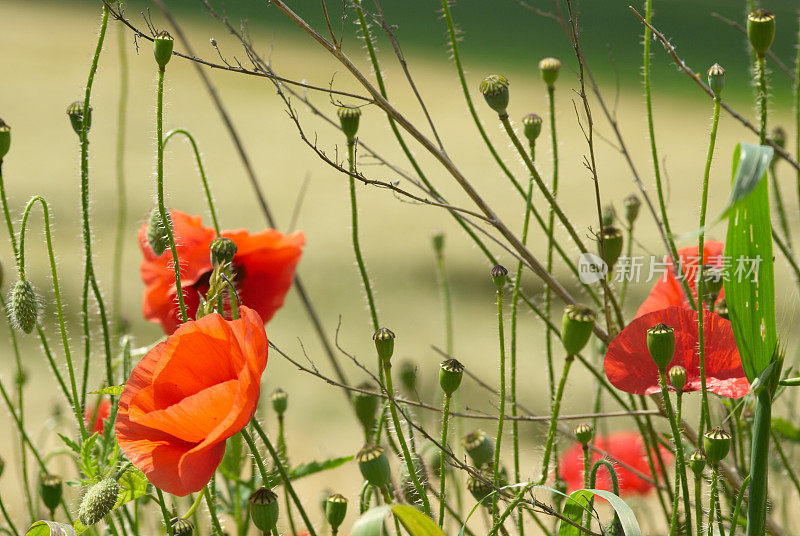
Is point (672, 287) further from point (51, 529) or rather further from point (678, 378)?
point (51, 529)

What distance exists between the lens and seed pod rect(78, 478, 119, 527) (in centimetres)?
30

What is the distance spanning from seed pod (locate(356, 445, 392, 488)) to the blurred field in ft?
2.04

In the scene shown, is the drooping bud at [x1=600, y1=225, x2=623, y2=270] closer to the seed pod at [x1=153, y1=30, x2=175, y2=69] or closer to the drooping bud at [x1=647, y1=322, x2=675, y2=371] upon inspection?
the drooping bud at [x1=647, y1=322, x2=675, y2=371]

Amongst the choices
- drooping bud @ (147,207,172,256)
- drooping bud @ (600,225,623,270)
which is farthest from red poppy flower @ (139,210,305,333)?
drooping bud @ (600,225,623,270)

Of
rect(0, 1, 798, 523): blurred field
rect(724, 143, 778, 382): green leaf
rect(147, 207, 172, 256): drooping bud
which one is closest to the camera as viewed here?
rect(724, 143, 778, 382): green leaf

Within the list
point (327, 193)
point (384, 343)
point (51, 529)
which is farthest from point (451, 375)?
point (327, 193)

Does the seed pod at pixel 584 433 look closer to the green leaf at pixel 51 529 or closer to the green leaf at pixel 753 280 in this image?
the green leaf at pixel 753 280

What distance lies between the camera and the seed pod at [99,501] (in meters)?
0.30

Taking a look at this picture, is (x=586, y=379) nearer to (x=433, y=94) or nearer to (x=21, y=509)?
(x=21, y=509)

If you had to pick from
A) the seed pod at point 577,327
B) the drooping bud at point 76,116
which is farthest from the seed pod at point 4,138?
the seed pod at point 577,327

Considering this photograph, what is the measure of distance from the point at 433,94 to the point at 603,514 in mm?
1540

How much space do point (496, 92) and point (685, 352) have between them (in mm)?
122

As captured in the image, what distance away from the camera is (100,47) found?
1.11 feet

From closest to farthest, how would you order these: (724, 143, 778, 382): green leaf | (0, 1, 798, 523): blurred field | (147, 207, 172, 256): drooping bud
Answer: (724, 143, 778, 382): green leaf → (147, 207, 172, 256): drooping bud → (0, 1, 798, 523): blurred field
